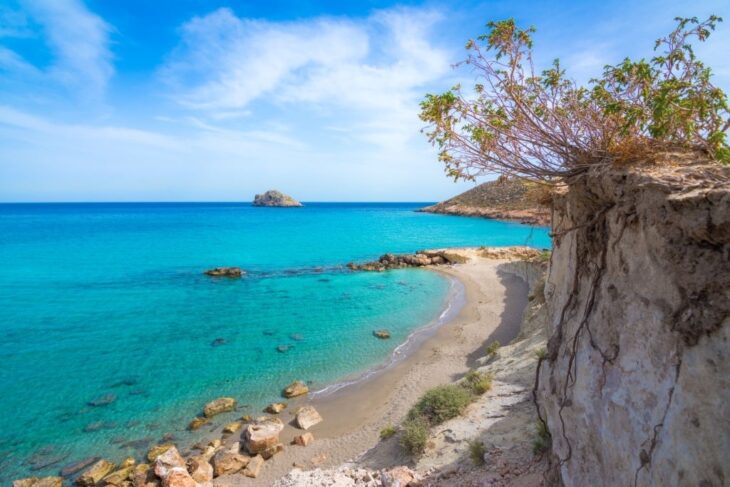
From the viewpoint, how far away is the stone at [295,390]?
15.0 m

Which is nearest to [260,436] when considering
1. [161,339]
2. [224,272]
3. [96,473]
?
[96,473]

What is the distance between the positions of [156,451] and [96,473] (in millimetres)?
1527

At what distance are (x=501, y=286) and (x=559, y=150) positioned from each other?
2783 centimetres

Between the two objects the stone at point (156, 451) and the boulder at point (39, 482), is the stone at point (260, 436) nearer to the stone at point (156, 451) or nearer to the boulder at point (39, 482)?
the stone at point (156, 451)

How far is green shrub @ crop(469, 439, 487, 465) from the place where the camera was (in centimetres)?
795

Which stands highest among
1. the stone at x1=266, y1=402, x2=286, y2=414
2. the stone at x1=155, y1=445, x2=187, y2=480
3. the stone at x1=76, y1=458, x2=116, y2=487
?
the stone at x1=155, y1=445, x2=187, y2=480

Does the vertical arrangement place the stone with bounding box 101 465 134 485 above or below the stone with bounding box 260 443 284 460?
below

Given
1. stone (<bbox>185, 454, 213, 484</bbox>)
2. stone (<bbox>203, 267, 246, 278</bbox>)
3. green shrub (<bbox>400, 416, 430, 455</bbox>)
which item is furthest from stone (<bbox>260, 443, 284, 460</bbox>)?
stone (<bbox>203, 267, 246, 278</bbox>)

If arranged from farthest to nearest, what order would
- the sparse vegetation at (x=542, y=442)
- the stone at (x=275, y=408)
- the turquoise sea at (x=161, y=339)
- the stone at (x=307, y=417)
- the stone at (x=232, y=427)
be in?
the stone at (x=275, y=408) < the turquoise sea at (x=161, y=339) < the stone at (x=307, y=417) < the stone at (x=232, y=427) < the sparse vegetation at (x=542, y=442)

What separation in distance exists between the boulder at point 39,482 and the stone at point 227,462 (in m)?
4.27

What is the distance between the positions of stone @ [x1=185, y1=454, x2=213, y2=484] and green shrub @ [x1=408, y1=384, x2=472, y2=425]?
5880mm

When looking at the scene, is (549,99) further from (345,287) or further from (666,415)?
(345,287)

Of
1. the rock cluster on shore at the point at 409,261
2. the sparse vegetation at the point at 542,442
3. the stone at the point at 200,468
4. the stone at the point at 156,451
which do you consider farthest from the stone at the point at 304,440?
the rock cluster on shore at the point at 409,261

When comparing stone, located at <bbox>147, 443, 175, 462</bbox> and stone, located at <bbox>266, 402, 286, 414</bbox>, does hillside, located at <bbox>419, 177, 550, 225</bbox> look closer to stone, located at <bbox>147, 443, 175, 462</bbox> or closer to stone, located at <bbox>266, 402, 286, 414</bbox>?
stone, located at <bbox>266, 402, 286, 414</bbox>
